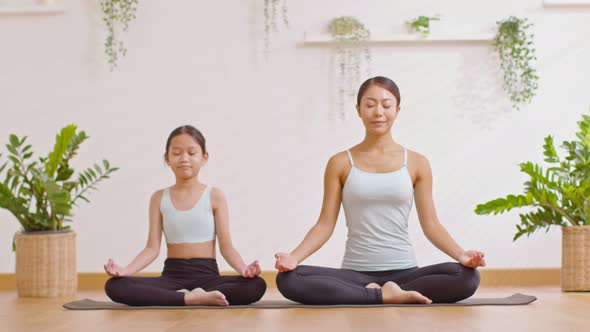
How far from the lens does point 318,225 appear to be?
3117mm

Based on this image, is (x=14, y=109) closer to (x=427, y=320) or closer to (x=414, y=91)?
(x=414, y=91)

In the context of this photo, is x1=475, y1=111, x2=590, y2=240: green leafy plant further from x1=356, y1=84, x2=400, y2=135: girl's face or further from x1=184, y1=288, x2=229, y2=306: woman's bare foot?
x1=184, y1=288, x2=229, y2=306: woman's bare foot

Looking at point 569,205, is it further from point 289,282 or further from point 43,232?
point 43,232

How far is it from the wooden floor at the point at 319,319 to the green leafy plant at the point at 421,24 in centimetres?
212

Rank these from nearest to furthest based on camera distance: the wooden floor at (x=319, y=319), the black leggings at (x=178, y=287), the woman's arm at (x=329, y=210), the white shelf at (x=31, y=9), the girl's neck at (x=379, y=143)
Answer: the wooden floor at (x=319, y=319), the black leggings at (x=178, y=287), the woman's arm at (x=329, y=210), the girl's neck at (x=379, y=143), the white shelf at (x=31, y=9)

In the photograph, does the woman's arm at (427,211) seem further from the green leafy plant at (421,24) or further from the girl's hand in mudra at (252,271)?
the green leafy plant at (421,24)

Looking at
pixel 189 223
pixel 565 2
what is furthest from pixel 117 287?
pixel 565 2

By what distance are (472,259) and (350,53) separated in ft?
7.12

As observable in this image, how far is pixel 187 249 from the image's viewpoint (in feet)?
10.5

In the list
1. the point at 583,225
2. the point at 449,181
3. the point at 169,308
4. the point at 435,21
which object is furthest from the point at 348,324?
the point at 435,21

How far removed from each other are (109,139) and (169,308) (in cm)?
213

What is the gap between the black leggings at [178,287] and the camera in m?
2.94

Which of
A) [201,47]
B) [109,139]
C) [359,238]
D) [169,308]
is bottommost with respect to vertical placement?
[169,308]

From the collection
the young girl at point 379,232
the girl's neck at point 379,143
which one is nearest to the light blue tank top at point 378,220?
the young girl at point 379,232
